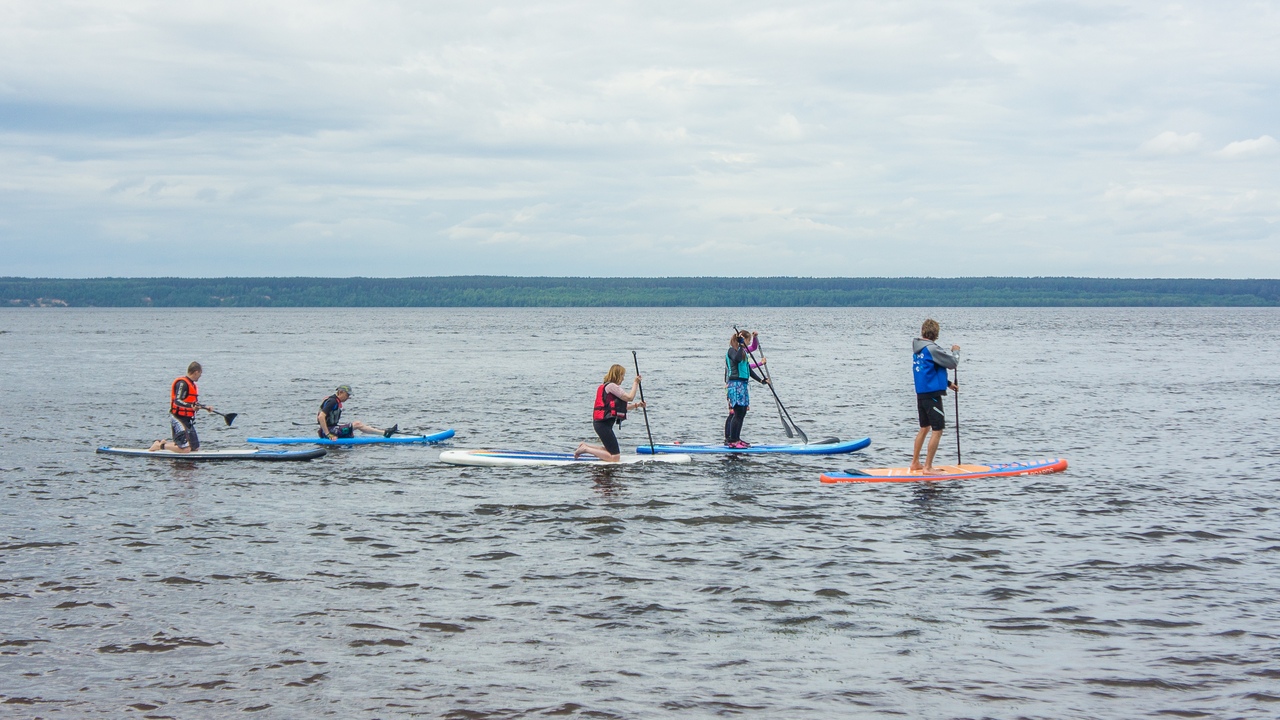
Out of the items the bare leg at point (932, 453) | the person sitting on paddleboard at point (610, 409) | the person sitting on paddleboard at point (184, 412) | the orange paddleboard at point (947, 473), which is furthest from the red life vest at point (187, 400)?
the bare leg at point (932, 453)

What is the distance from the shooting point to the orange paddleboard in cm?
1905

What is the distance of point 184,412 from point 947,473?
49.3 ft

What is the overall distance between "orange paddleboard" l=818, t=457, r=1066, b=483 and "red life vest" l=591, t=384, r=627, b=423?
12.7 feet

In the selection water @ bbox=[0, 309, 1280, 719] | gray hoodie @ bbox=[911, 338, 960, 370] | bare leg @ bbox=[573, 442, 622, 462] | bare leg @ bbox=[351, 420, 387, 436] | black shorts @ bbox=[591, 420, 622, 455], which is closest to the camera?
water @ bbox=[0, 309, 1280, 719]

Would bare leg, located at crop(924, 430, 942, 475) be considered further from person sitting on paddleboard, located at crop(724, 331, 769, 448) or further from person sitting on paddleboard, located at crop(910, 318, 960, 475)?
person sitting on paddleboard, located at crop(724, 331, 769, 448)

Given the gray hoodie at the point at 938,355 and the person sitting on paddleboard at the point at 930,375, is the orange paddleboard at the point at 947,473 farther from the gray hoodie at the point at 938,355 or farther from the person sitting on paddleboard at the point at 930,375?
the gray hoodie at the point at 938,355

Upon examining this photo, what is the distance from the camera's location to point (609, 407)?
2048 cm

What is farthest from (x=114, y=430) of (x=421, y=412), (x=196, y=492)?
(x=196, y=492)

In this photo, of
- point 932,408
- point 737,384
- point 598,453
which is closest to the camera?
point 932,408

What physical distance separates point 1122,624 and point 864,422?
2033cm

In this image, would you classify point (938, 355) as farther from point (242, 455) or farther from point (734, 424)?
point (242, 455)

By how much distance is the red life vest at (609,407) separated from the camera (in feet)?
66.8

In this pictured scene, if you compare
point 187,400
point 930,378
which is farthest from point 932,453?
point 187,400

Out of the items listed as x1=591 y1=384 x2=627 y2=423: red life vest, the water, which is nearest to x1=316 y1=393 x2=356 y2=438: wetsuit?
the water
